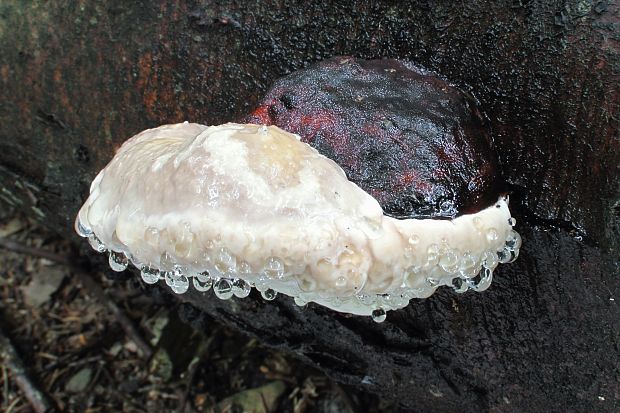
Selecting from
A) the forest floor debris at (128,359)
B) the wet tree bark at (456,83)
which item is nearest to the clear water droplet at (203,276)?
the wet tree bark at (456,83)

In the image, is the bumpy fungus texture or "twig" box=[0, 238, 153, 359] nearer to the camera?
the bumpy fungus texture

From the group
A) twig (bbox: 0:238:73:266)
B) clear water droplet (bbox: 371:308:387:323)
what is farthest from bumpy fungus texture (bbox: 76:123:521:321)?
twig (bbox: 0:238:73:266)

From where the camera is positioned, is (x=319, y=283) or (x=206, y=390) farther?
(x=206, y=390)

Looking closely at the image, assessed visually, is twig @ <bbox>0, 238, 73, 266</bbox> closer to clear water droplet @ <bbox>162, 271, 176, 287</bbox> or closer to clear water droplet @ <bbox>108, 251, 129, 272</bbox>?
clear water droplet @ <bbox>108, 251, 129, 272</bbox>

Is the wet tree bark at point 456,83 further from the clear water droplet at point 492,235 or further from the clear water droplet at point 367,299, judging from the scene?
the clear water droplet at point 367,299

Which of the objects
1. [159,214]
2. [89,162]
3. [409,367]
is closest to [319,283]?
[159,214]

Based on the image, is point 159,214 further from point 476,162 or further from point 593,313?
point 593,313

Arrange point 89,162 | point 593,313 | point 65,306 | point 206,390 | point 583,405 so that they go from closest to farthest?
point 593,313 < point 583,405 < point 89,162 < point 206,390 < point 65,306
